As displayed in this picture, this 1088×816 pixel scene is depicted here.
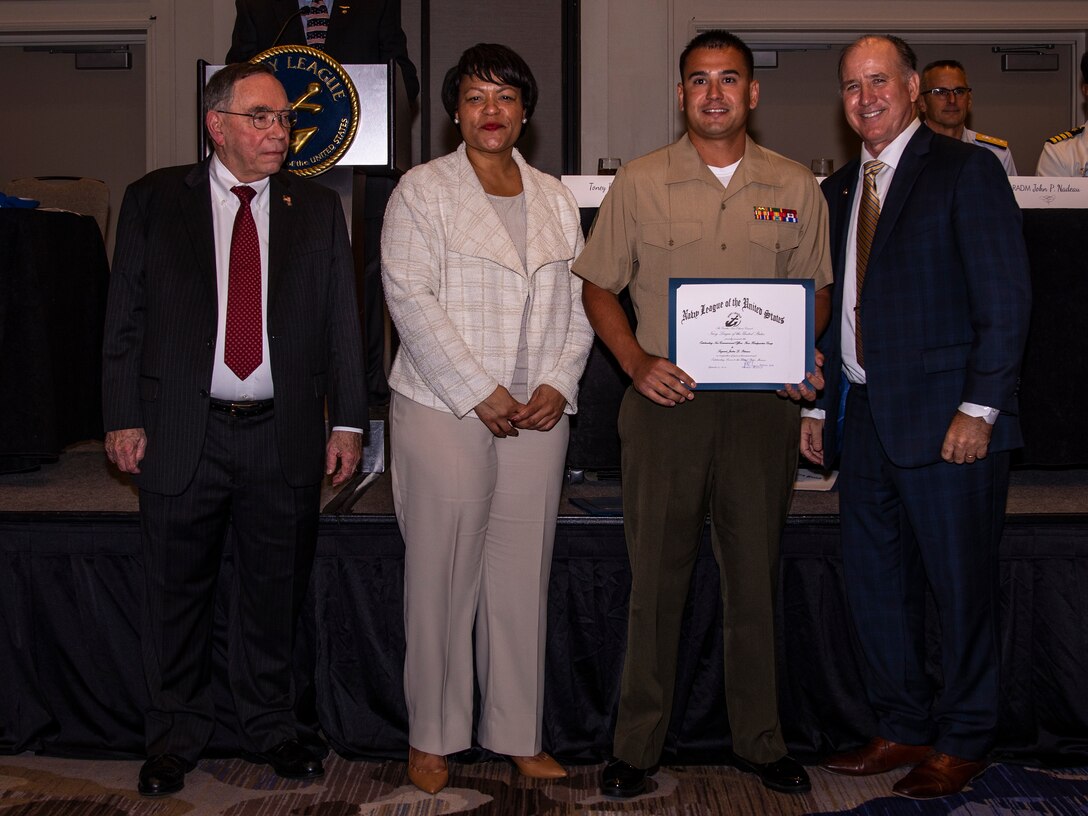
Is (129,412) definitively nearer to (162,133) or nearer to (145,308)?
(145,308)

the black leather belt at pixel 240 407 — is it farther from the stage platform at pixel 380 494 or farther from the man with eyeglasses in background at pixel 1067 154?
the man with eyeglasses in background at pixel 1067 154

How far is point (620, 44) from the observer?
264 inches

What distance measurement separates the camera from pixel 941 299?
7.87 feet

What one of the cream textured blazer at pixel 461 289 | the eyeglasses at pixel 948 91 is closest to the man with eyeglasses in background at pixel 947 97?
the eyeglasses at pixel 948 91

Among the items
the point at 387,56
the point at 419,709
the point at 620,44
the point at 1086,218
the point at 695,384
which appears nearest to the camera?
the point at 695,384

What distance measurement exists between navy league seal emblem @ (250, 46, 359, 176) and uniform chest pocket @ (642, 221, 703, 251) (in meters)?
1.11

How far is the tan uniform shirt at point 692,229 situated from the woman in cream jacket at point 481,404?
0.14 m

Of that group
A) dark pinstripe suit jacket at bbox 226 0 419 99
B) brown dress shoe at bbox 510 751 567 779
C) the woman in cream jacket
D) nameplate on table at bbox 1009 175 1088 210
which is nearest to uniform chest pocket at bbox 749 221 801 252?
the woman in cream jacket

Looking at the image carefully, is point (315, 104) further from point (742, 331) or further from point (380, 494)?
point (742, 331)

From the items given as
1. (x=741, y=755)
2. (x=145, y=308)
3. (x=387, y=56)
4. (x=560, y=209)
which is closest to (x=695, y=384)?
(x=560, y=209)

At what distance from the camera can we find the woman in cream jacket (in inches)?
94.9

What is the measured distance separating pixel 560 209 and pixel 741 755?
1413mm

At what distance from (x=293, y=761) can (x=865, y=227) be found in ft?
6.34

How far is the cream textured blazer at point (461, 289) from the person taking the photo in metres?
2.38
